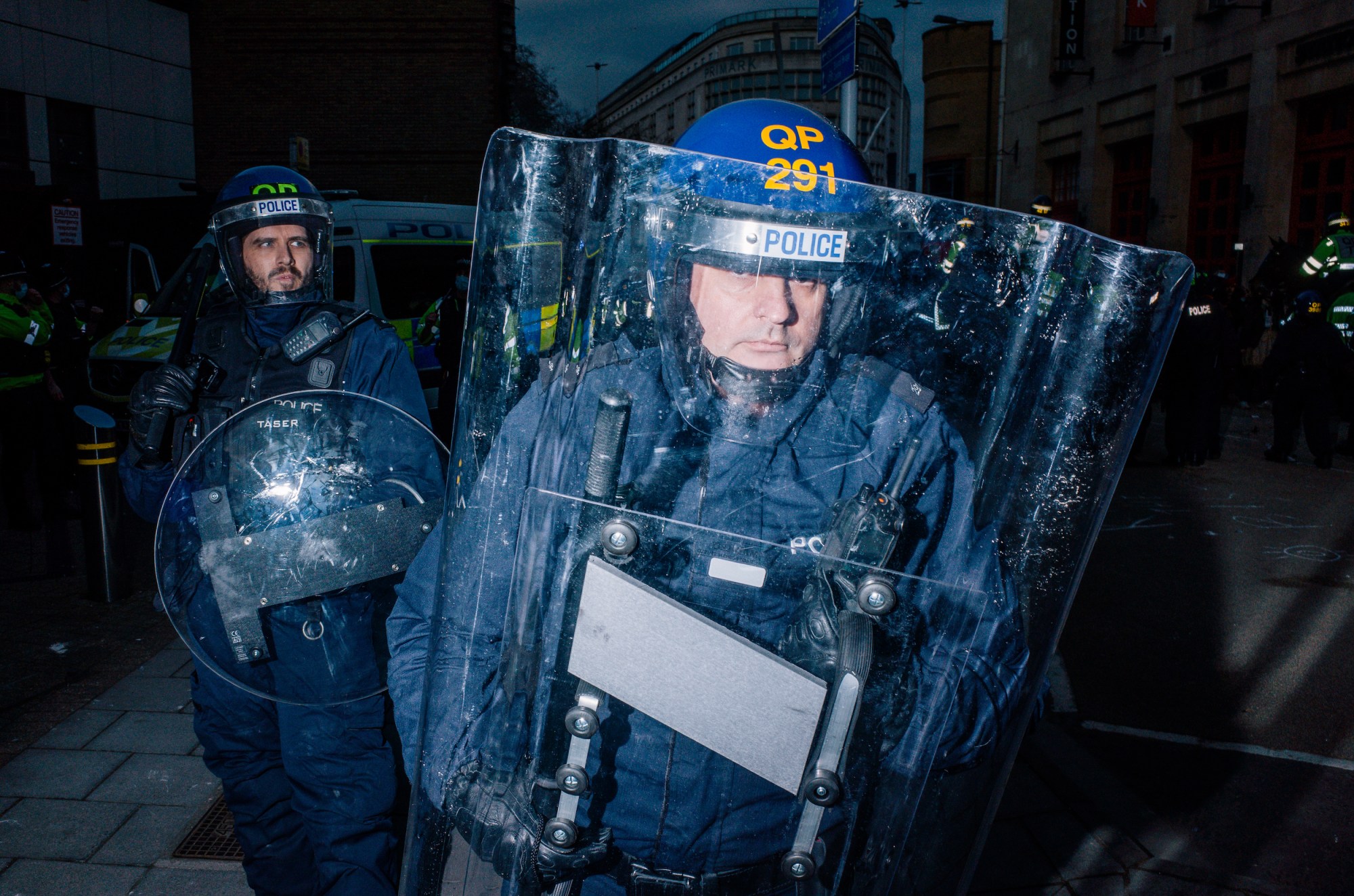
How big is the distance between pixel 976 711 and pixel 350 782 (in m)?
1.74

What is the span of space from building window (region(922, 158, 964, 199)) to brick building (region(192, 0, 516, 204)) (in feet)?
99.8

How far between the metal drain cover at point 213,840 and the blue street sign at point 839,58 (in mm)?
4929

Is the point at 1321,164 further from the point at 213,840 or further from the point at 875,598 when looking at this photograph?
the point at 875,598

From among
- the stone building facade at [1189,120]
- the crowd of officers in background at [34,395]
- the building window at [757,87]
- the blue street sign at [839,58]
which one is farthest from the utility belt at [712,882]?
the building window at [757,87]

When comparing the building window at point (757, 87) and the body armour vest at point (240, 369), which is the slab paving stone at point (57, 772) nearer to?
the body armour vest at point (240, 369)

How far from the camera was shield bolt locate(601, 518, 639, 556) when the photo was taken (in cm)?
105

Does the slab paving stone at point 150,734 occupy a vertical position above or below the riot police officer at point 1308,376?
below

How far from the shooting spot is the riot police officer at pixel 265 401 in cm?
234

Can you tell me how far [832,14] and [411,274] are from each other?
19.4ft

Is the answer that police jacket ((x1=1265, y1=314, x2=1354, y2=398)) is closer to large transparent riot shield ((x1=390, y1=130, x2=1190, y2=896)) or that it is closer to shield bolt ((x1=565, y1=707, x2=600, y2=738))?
large transparent riot shield ((x1=390, y1=130, x2=1190, y2=896))

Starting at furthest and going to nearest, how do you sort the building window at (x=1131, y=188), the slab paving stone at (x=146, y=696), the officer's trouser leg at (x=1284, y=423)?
the building window at (x=1131, y=188)
the officer's trouser leg at (x=1284, y=423)
the slab paving stone at (x=146, y=696)

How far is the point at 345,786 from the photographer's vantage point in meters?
2.34

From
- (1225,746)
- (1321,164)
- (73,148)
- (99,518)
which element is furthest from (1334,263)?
(73,148)

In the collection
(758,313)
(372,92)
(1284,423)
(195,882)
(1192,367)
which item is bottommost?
(195,882)
